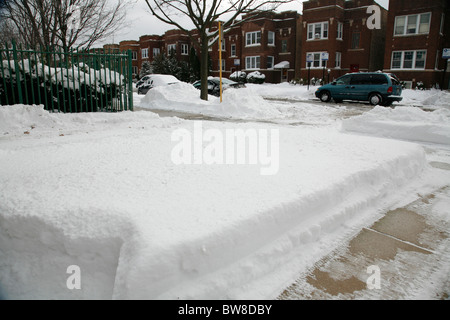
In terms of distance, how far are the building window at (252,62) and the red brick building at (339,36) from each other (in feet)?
22.5

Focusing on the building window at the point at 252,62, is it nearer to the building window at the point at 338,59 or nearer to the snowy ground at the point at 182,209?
the building window at the point at 338,59

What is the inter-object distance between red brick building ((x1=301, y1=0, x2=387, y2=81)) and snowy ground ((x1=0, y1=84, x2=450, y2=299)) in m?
28.3

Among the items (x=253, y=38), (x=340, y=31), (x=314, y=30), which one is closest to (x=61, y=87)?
(x=314, y=30)

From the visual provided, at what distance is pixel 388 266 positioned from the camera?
2750 millimetres

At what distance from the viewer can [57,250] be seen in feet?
8.61

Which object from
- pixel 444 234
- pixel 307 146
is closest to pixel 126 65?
pixel 307 146

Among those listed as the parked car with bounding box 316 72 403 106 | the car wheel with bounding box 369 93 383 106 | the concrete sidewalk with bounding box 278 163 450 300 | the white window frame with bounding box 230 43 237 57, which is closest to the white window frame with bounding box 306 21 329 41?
the white window frame with bounding box 230 43 237 57

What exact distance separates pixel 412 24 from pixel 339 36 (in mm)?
7029

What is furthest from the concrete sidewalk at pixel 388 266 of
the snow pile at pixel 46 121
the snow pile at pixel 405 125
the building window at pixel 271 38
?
the building window at pixel 271 38

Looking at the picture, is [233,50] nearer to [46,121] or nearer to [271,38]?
[271,38]

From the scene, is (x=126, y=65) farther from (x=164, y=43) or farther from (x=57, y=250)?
(x=164, y=43)

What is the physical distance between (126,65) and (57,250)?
9003 mm

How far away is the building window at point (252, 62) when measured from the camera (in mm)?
38581

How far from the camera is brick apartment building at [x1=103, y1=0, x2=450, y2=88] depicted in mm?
26047
